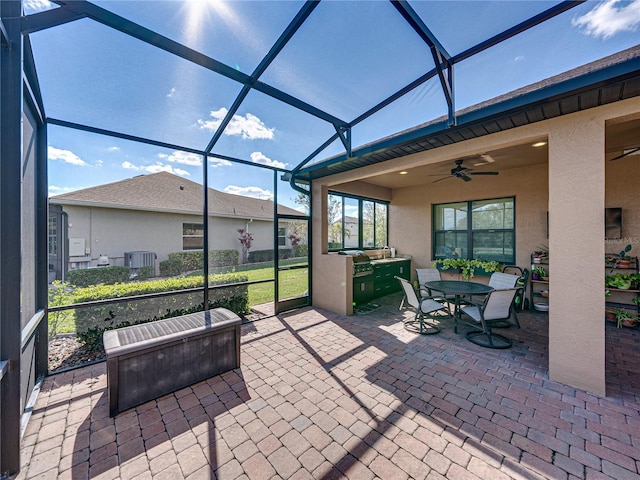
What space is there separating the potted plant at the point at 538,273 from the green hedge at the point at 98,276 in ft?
30.1

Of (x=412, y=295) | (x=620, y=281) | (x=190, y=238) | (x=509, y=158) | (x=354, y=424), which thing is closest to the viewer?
(x=354, y=424)

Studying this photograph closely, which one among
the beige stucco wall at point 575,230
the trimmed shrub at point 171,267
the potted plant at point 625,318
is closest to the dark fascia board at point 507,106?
the beige stucco wall at point 575,230

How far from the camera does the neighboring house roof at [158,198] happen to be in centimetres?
764

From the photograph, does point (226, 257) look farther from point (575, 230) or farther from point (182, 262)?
point (575, 230)

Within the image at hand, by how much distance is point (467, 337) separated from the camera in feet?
13.0

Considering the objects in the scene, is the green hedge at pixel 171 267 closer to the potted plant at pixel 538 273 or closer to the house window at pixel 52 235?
the house window at pixel 52 235

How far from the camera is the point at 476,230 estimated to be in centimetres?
653

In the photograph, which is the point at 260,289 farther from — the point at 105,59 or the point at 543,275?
the point at 543,275

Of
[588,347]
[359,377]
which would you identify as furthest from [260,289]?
[588,347]

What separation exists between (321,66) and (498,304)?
399 cm

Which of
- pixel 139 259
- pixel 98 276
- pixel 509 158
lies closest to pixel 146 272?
pixel 139 259

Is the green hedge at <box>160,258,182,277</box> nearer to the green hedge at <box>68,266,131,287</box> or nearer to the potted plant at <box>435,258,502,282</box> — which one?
the green hedge at <box>68,266,131,287</box>

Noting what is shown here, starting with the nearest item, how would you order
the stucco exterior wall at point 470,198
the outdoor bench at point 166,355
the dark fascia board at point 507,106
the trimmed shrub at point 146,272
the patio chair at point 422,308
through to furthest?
the dark fascia board at point 507,106 < the outdoor bench at point 166,355 < the patio chair at point 422,308 < the stucco exterior wall at point 470,198 < the trimmed shrub at point 146,272

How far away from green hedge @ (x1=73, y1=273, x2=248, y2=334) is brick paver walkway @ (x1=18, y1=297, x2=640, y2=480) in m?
0.74
